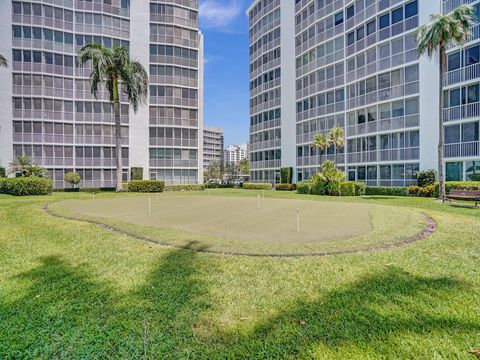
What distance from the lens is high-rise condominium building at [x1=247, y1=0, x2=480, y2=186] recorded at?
80.4 ft

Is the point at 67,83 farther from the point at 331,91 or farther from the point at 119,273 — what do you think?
the point at 119,273

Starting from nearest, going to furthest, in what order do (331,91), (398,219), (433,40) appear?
(398,219)
(433,40)
(331,91)

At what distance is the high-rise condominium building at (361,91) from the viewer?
80.4 feet

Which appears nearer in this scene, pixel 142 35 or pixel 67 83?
pixel 67 83

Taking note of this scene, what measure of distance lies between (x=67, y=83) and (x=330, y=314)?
44.6 metres

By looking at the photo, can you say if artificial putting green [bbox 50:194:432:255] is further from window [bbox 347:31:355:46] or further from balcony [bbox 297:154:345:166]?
window [bbox 347:31:355:46]

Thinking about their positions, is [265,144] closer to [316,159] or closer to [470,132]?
[316,159]

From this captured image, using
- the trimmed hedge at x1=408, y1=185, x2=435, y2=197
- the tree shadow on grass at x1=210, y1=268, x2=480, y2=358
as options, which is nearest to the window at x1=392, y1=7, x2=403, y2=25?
the trimmed hedge at x1=408, y1=185, x2=435, y2=197

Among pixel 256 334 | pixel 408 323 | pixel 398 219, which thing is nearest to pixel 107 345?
pixel 256 334

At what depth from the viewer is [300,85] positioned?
138 ft

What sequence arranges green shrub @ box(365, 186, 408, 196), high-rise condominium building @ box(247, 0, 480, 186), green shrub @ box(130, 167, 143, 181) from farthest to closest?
green shrub @ box(130, 167, 143, 181) → green shrub @ box(365, 186, 408, 196) → high-rise condominium building @ box(247, 0, 480, 186)

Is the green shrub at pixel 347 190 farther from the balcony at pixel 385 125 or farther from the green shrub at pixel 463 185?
the balcony at pixel 385 125

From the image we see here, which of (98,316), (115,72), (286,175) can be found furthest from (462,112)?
(115,72)

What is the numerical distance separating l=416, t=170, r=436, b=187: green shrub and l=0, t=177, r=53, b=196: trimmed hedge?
33187 mm
